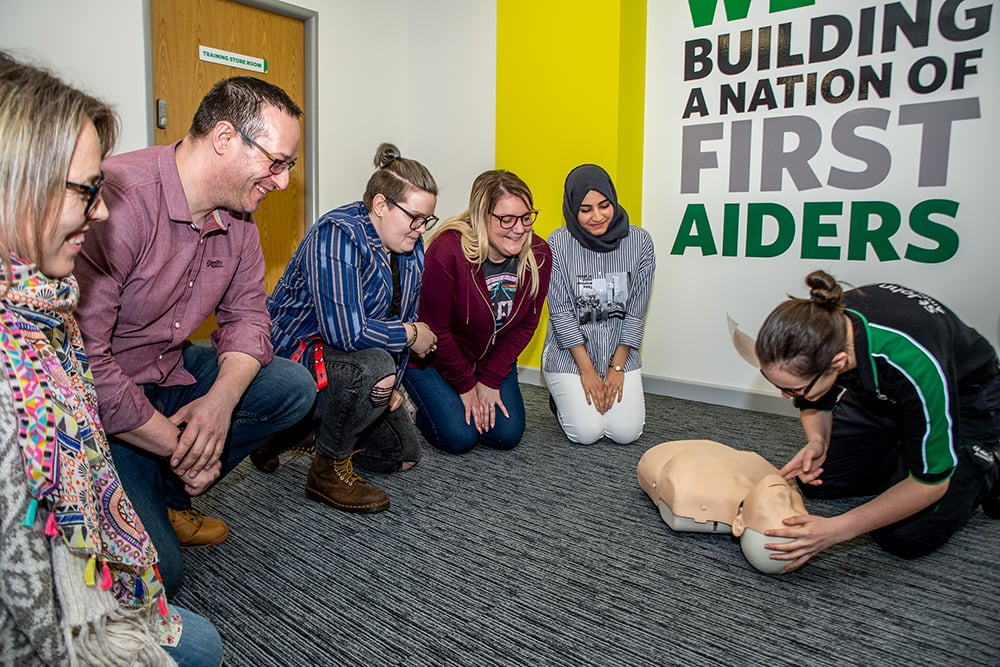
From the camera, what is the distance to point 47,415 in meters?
0.84

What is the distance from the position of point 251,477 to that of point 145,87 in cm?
216

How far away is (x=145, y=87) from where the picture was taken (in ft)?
11.0

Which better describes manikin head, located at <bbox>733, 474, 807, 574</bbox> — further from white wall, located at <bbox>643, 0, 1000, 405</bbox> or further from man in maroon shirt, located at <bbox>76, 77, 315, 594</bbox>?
white wall, located at <bbox>643, 0, 1000, 405</bbox>

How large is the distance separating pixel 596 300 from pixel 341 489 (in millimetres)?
1317

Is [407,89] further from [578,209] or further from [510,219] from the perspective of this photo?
[510,219]

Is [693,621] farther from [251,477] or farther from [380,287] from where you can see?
[251,477]

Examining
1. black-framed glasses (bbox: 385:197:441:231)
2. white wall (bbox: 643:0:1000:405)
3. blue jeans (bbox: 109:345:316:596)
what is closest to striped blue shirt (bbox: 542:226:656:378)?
white wall (bbox: 643:0:1000:405)

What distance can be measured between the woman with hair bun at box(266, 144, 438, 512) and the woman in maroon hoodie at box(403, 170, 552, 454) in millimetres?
259

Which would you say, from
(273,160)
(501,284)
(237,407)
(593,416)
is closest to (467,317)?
(501,284)

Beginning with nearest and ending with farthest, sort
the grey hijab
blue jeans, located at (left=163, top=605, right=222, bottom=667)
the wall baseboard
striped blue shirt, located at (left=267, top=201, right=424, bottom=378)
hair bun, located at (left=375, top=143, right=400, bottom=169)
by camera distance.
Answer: blue jeans, located at (left=163, top=605, right=222, bottom=667), striped blue shirt, located at (left=267, top=201, right=424, bottom=378), hair bun, located at (left=375, top=143, right=400, bottom=169), the grey hijab, the wall baseboard

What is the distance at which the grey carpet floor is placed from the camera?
138 centimetres

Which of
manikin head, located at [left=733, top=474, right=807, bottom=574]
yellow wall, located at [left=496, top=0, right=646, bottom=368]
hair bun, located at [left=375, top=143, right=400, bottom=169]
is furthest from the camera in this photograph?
yellow wall, located at [left=496, top=0, right=646, bottom=368]

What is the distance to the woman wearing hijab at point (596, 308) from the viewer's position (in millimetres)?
2762

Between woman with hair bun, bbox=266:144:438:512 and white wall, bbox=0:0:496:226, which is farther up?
white wall, bbox=0:0:496:226
